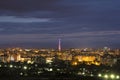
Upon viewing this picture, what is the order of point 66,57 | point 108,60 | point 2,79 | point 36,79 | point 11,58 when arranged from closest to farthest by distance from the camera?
point 2,79 → point 36,79 → point 108,60 → point 11,58 → point 66,57

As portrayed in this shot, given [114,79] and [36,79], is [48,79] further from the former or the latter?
[114,79]

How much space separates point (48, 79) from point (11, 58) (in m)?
71.7

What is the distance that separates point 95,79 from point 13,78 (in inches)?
378

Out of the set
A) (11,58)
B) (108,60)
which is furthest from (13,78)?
(11,58)

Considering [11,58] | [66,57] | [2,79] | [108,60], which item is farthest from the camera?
[66,57]

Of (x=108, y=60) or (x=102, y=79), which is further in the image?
(x=108, y=60)

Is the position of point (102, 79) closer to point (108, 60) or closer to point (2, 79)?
point (2, 79)

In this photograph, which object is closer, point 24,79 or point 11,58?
point 24,79

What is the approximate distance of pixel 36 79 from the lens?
47.5 metres

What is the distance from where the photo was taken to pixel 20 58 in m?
123

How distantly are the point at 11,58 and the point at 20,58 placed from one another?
4974mm

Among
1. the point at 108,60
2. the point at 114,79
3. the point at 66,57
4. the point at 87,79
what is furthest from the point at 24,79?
the point at 66,57

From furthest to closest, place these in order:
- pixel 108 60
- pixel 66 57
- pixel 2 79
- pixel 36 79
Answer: pixel 66 57 < pixel 108 60 < pixel 36 79 < pixel 2 79

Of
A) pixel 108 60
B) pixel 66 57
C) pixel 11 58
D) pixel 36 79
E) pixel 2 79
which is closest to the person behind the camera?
pixel 2 79
